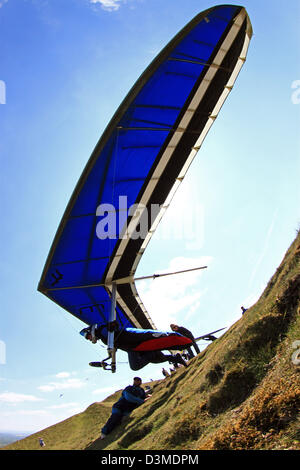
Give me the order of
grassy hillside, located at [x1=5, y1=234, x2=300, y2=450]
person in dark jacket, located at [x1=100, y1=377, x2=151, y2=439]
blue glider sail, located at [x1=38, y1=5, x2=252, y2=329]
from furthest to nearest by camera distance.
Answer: blue glider sail, located at [x1=38, y1=5, x2=252, y2=329], person in dark jacket, located at [x1=100, y1=377, x2=151, y2=439], grassy hillside, located at [x1=5, y1=234, x2=300, y2=450]

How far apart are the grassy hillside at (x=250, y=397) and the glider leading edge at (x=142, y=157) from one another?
19.1ft

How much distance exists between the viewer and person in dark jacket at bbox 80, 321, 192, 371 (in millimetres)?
11008

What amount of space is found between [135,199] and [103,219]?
1430 mm

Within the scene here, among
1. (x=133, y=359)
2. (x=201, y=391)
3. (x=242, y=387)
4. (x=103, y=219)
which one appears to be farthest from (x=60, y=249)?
(x=242, y=387)

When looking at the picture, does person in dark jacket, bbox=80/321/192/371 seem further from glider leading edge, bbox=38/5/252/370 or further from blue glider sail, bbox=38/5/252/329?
blue glider sail, bbox=38/5/252/329

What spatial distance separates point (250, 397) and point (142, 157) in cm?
854

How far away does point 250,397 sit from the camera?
15.2ft

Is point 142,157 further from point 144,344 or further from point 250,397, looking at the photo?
point 250,397

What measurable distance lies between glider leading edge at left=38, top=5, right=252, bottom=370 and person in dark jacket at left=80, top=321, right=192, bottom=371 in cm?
59

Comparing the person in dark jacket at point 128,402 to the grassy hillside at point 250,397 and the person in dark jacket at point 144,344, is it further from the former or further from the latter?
the grassy hillside at point 250,397

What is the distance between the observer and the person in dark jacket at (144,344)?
36.1ft

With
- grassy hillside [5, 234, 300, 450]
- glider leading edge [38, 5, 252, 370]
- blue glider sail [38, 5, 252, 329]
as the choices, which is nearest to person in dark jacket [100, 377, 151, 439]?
glider leading edge [38, 5, 252, 370]

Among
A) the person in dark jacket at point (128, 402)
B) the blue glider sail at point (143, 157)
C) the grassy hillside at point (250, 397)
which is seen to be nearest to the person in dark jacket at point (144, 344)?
the person in dark jacket at point (128, 402)
